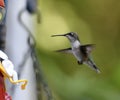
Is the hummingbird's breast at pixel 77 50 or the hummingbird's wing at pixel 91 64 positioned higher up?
the hummingbird's breast at pixel 77 50

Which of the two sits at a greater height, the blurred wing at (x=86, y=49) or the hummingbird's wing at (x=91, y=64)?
the blurred wing at (x=86, y=49)

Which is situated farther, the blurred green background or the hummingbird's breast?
the blurred green background

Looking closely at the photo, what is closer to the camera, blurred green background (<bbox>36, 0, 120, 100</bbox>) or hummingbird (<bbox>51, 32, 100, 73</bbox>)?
hummingbird (<bbox>51, 32, 100, 73</bbox>)

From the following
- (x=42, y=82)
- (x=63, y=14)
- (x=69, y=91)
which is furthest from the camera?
(x=63, y=14)

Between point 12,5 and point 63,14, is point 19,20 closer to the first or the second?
point 12,5

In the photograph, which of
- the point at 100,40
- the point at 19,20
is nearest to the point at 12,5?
the point at 19,20

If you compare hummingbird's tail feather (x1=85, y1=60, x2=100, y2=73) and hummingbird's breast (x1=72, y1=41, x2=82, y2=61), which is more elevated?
hummingbird's breast (x1=72, y1=41, x2=82, y2=61)

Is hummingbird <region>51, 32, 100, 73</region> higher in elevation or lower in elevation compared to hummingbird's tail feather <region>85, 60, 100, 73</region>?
higher

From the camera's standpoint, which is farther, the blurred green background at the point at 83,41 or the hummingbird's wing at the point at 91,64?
the blurred green background at the point at 83,41
